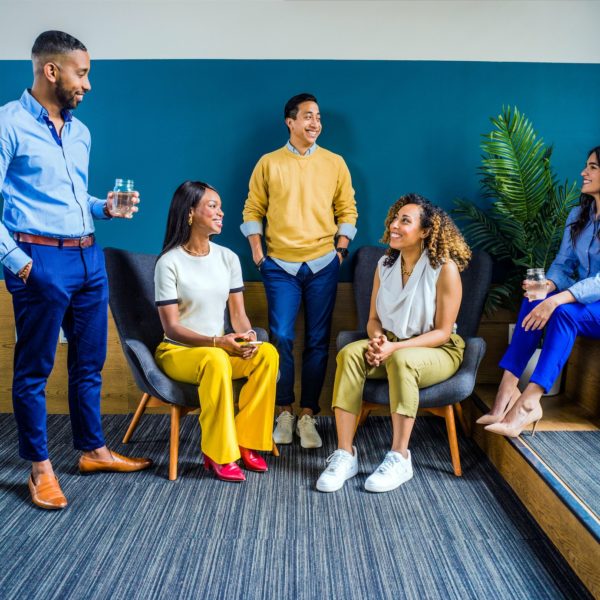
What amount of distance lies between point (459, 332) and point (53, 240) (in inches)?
82.4

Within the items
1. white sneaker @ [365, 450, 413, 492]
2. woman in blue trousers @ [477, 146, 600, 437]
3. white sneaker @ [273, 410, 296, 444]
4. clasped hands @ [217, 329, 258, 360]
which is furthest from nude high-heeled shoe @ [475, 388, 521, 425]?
clasped hands @ [217, 329, 258, 360]

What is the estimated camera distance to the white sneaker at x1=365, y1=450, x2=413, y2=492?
273 centimetres

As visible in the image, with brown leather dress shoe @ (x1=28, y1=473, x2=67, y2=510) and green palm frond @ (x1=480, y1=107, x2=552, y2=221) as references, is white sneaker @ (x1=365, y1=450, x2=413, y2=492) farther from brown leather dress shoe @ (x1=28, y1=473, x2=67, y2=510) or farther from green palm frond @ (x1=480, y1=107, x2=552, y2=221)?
green palm frond @ (x1=480, y1=107, x2=552, y2=221)

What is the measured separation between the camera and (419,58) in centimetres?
354

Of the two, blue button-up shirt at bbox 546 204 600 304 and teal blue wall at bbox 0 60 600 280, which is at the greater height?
teal blue wall at bbox 0 60 600 280

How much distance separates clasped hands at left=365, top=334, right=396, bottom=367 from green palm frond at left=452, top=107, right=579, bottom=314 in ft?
2.90

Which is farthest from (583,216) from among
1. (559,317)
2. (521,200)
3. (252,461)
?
(252,461)

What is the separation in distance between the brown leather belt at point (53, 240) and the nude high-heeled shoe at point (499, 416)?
2.00m

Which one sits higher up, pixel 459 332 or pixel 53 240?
pixel 53 240

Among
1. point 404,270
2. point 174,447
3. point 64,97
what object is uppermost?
point 64,97

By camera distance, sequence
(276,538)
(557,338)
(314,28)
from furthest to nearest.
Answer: (314,28) → (557,338) → (276,538)

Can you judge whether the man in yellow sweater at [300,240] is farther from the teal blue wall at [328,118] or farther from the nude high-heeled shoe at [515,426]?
the nude high-heeled shoe at [515,426]

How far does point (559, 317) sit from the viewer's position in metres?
2.77

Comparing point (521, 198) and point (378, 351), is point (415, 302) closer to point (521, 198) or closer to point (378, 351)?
point (378, 351)
